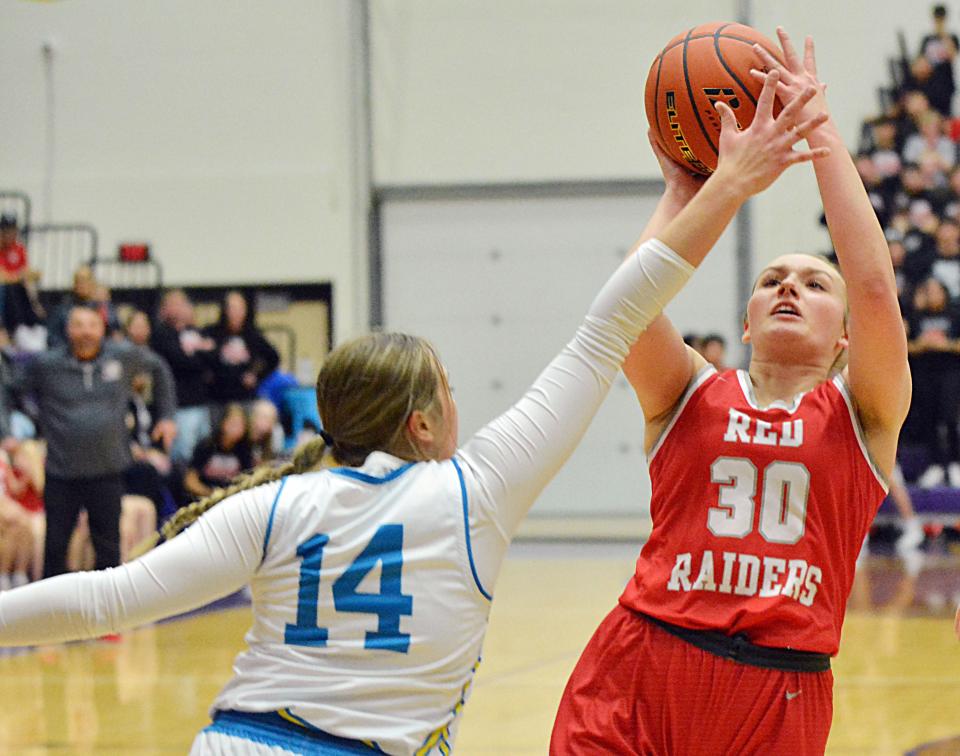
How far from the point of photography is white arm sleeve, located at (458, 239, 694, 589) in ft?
6.21

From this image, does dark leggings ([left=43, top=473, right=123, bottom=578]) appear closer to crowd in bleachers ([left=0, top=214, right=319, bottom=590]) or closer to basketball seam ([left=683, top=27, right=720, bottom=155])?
crowd in bleachers ([left=0, top=214, right=319, bottom=590])

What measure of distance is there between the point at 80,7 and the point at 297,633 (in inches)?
532

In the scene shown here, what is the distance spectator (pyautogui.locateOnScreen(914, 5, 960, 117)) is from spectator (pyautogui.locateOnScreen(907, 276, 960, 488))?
245 cm

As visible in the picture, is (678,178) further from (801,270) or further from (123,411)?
(123,411)

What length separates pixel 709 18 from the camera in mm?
13477

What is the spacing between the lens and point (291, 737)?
188 cm

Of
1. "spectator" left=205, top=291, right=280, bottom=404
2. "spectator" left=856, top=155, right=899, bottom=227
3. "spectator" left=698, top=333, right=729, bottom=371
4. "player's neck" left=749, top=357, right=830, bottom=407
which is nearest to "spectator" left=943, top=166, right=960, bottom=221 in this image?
"spectator" left=856, top=155, right=899, bottom=227

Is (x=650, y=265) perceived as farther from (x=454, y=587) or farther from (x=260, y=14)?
(x=260, y=14)

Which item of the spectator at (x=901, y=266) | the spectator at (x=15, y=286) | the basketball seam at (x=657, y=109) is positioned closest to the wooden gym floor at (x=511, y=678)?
the basketball seam at (x=657, y=109)

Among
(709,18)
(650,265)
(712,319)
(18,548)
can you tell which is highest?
(709,18)

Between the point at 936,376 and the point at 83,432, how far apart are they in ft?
24.0

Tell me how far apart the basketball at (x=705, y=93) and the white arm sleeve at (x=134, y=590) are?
1.17m

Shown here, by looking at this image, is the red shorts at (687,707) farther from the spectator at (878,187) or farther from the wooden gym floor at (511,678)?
the spectator at (878,187)

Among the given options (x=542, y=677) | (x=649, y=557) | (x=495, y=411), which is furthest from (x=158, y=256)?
(x=649, y=557)
